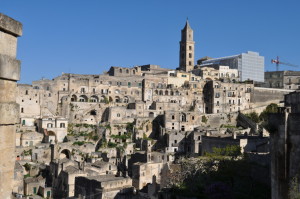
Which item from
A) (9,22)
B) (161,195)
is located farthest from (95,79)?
(9,22)

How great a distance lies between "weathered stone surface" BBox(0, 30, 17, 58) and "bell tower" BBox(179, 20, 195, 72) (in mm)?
82580

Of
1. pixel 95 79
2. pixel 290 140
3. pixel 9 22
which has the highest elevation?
pixel 95 79

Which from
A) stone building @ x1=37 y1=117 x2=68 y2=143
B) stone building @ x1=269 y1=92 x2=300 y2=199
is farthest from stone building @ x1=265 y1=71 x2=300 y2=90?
stone building @ x1=269 y1=92 x2=300 y2=199

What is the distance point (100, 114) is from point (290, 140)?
49.6 metres

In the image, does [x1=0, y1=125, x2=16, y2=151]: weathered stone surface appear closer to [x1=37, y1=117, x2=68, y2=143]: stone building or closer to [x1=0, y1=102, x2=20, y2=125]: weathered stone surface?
[x1=0, y1=102, x2=20, y2=125]: weathered stone surface

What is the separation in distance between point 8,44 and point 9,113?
1073 mm

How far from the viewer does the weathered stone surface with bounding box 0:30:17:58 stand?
5645mm

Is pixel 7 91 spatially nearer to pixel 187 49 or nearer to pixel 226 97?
pixel 226 97

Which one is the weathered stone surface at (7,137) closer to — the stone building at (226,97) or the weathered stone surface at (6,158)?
the weathered stone surface at (6,158)

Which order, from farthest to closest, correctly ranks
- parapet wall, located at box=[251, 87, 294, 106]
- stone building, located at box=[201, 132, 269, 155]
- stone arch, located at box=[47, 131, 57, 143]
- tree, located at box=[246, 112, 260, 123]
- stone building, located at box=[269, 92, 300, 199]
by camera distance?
parapet wall, located at box=[251, 87, 294, 106] → tree, located at box=[246, 112, 260, 123] → stone arch, located at box=[47, 131, 57, 143] → stone building, located at box=[201, 132, 269, 155] → stone building, located at box=[269, 92, 300, 199]

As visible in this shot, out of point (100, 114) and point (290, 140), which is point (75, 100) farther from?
point (290, 140)

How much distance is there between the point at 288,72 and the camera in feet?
275

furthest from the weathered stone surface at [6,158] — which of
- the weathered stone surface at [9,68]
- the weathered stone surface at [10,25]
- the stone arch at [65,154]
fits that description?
the stone arch at [65,154]

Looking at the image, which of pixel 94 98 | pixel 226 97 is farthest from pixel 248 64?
pixel 94 98
